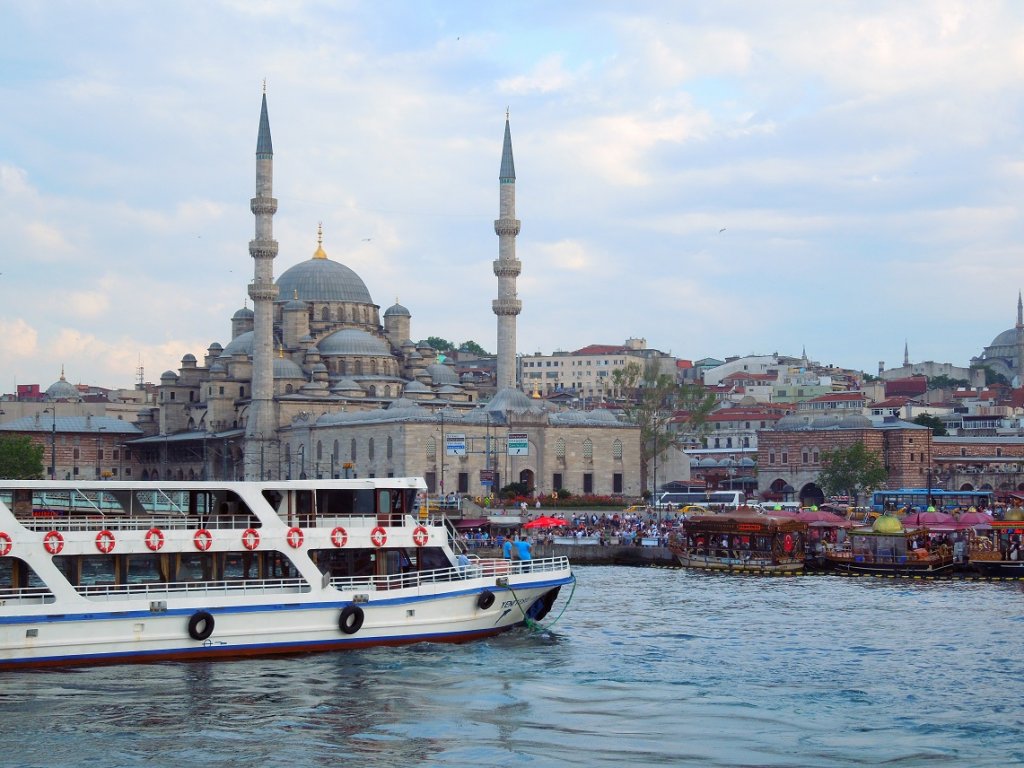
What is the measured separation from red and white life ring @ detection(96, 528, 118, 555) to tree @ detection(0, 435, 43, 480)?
4507 cm

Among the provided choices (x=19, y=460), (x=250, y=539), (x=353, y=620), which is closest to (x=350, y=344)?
(x=19, y=460)

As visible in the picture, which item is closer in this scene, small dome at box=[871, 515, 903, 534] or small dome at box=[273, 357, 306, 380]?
small dome at box=[871, 515, 903, 534]

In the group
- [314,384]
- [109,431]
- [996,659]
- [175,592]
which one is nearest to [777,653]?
[996,659]

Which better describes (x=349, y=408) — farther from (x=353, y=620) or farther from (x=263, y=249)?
(x=353, y=620)

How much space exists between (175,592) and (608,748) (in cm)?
850

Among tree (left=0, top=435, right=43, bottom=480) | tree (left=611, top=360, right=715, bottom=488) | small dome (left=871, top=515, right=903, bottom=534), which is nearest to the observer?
small dome (left=871, top=515, right=903, bottom=534)

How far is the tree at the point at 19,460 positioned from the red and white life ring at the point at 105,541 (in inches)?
1774

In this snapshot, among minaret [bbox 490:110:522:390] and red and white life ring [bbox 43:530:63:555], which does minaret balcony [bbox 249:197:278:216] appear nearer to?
minaret [bbox 490:110:522:390]

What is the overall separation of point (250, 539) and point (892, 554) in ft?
68.9

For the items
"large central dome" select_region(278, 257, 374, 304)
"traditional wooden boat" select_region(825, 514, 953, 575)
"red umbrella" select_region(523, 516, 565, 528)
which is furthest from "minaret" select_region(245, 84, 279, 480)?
"traditional wooden boat" select_region(825, 514, 953, 575)

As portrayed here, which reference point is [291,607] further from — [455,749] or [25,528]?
[455,749]

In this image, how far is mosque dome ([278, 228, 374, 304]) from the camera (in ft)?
307

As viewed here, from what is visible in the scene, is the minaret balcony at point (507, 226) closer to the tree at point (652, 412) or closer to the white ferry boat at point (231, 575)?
the tree at point (652, 412)

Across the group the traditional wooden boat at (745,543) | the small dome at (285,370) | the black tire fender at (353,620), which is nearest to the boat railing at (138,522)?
the black tire fender at (353,620)
